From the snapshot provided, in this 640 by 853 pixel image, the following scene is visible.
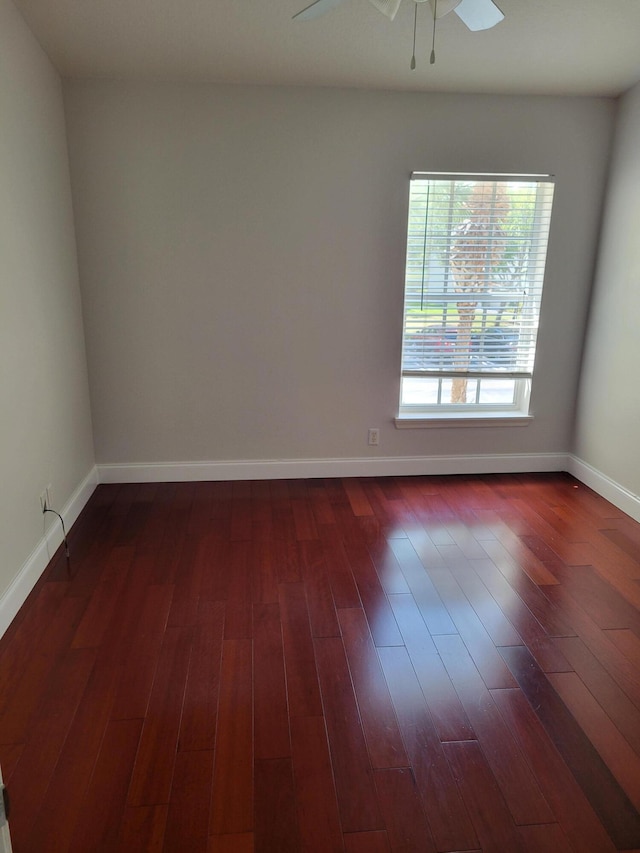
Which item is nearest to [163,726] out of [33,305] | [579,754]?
[579,754]

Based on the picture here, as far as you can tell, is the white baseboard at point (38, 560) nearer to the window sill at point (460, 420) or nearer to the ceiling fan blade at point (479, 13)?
the window sill at point (460, 420)

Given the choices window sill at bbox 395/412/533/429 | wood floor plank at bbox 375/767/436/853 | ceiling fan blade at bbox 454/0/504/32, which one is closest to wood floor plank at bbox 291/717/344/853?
wood floor plank at bbox 375/767/436/853

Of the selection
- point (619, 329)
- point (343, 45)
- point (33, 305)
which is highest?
point (343, 45)

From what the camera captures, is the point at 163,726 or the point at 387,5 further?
the point at 387,5

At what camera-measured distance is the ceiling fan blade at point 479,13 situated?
77.7 inches

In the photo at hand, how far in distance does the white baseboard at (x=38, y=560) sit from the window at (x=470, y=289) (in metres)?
2.15

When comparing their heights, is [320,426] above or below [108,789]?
above

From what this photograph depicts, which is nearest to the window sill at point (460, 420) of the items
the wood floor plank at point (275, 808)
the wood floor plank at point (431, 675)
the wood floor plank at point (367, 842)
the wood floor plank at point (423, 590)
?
the wood floor plank at point (423, 590)

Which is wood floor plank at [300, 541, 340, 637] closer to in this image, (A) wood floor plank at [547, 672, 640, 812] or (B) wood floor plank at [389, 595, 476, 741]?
(B) wood floor plank at [389, 595, 476, 741]

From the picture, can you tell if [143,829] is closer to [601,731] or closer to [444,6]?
[601,731]

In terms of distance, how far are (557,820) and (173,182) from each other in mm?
3521

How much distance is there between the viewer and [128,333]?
3576 mm

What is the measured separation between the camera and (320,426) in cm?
387

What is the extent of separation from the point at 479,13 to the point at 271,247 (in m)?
1.78
